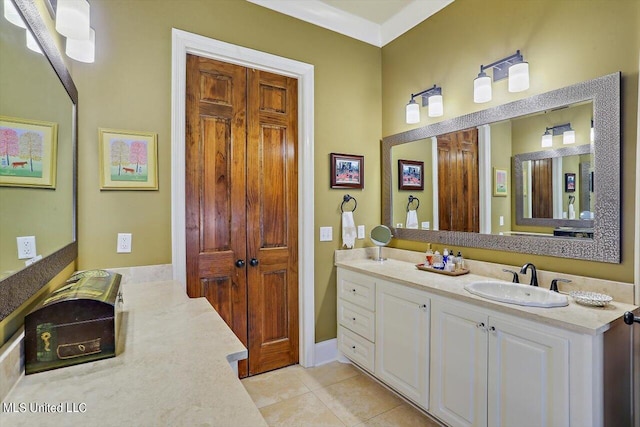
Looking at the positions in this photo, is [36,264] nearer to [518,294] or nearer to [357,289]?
[357,289]

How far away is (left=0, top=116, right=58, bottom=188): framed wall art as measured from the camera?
0.83 meters

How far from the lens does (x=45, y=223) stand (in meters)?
1.18

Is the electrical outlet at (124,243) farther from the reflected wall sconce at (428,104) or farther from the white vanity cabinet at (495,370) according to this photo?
the reflected wall sconce at (428,104)

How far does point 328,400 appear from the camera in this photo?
2.24m

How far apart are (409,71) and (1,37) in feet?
8.75

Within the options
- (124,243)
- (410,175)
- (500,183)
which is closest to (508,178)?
(500,183)

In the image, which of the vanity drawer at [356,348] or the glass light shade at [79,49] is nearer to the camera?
the glass light shade at [79,49]

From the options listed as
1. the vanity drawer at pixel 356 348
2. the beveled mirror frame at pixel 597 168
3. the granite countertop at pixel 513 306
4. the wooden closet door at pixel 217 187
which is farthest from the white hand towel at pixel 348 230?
the beveled mirror frame at pixel 597 168

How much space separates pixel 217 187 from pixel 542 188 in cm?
215

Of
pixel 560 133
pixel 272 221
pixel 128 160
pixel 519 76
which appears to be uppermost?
pixel 519 76

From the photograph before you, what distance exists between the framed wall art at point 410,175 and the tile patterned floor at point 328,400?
5.28 ft

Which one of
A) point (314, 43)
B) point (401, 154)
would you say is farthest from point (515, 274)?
point (314, 43)

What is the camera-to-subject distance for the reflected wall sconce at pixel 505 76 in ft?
6.30

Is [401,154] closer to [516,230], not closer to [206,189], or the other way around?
[516,230]
